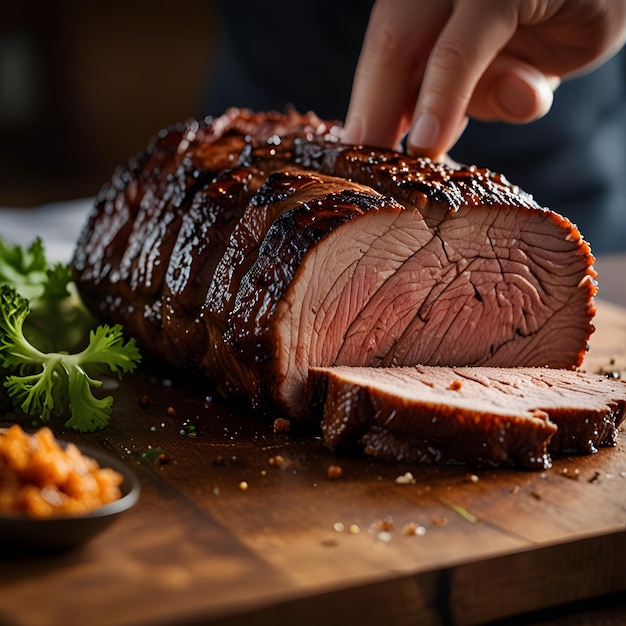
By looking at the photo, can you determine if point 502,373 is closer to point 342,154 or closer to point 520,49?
point 342,154

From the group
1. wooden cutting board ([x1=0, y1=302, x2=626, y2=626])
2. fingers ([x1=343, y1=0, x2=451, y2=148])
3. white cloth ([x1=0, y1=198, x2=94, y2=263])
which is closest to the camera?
wooden cutting board ([x1=0, y1=302, x2=626, y2=626])

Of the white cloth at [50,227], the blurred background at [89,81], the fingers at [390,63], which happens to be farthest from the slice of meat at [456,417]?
the blurred background at [89,81]

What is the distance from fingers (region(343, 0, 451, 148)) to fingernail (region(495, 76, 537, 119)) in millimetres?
366

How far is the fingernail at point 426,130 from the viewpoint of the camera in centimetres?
346

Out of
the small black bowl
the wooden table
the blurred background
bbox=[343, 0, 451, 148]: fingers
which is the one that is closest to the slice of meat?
the wooden table

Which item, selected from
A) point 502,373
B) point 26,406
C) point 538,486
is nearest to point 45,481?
point 26,406

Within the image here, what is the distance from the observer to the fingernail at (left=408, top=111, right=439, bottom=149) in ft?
11.3

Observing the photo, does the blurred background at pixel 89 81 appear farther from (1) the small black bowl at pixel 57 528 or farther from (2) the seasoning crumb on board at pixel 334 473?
(1) the small black bowl at pixel 57 528

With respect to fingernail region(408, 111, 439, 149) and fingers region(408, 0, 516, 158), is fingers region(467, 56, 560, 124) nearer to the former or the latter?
Result: fingers region(408, 0, 516, 158)

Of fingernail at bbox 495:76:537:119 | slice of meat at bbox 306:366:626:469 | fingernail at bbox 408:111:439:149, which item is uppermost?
fingernail at bbox 495:76:537:119

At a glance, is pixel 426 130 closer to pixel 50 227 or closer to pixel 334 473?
pixel 334 473

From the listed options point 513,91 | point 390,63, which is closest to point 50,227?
point 390,63

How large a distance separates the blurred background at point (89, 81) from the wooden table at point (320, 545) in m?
9.39

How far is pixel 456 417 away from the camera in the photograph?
103 inches
